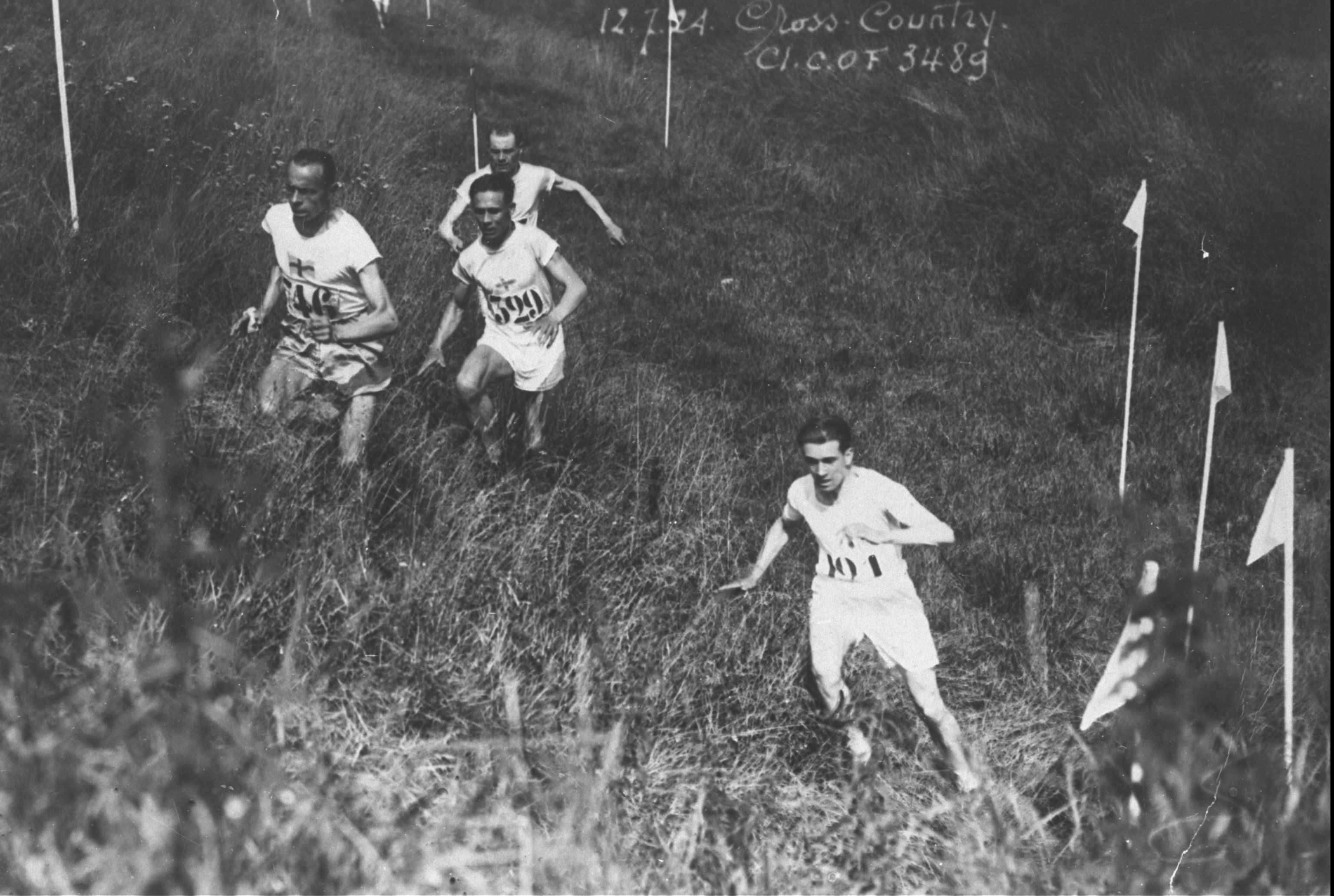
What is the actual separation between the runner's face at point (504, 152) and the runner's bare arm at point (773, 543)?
294 cm

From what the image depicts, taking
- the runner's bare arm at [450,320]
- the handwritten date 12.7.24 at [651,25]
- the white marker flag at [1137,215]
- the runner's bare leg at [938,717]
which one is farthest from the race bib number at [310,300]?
the handwritten date 12.7.24 at [651,25]

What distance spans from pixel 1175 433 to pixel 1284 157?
2.52 m

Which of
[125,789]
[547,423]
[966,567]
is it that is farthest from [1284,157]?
[125,789]

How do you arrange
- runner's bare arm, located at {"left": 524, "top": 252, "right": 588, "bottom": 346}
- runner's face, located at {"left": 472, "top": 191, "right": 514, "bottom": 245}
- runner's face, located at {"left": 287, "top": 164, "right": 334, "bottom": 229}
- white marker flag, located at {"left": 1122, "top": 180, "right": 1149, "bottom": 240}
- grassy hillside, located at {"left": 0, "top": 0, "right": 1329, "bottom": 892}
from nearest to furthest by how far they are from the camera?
grassy hillside, located at {"left": 0, "top": 0, "right": 1329, "bottom": 892}, runner's face, located at {"left": 287, "top": 164, "right": 334, "bottom": 229}, white marker flag, located at {"left": 1122, "top": 180, "right": 1149, "bottom": 240}, runner's face, located at {"left": 472, "top": 191, "right": 514, "bottom": 245}, runner's bare arm, located at {"left": 524, "top": 252, "right": 588, "bottom": 346}

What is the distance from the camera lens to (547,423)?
20.7 feet

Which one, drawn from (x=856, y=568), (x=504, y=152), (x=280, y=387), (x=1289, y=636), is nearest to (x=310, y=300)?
(x=280, y=387)

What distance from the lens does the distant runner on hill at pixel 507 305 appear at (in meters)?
5.89

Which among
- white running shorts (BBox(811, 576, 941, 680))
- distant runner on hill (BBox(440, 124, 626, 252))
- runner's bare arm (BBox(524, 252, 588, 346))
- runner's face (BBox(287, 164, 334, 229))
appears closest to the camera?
white running shorts (BBox(811, 576, 941, 680))

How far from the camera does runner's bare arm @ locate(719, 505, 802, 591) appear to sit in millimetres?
4777

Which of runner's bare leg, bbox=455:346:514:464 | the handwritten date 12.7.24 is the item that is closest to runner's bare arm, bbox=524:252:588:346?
runner's bare leg, bbox=455:346:514:464

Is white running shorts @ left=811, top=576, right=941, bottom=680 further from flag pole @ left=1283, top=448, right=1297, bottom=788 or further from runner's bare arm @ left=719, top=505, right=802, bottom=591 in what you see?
flag pole @ left=1283, top=448, right=1297, bottom=788

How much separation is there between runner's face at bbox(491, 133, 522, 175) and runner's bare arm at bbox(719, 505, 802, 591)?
9.64 feet

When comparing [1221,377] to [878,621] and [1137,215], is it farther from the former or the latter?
[878,621]

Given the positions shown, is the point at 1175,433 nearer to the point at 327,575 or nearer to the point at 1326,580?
the point at 1326,580
